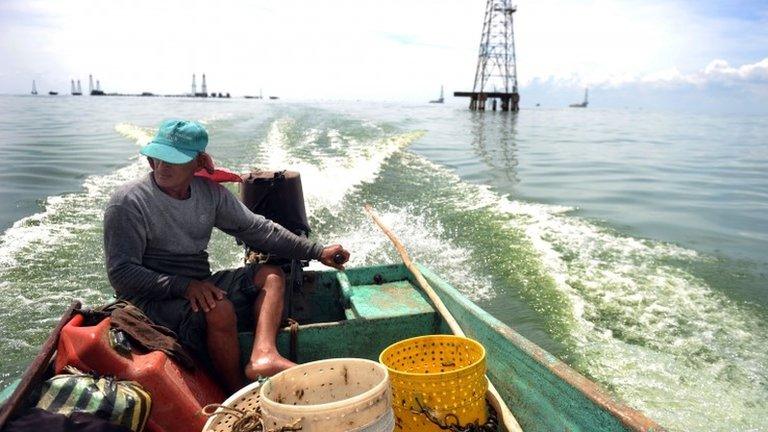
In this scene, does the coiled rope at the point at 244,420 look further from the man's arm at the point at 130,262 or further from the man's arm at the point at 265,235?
the man's arm at the point at 265,235

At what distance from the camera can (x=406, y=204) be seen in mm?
9703

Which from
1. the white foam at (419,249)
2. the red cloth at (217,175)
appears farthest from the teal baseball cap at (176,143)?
the white foam at (419,249)

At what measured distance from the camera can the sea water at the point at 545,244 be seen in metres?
4.46

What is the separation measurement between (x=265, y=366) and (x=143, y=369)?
0.65 metres

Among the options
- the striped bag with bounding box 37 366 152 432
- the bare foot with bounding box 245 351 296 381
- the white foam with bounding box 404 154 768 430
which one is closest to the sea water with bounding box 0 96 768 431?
the white foam with bounding box 404 154 768 430

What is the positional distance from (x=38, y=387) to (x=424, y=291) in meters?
2.71

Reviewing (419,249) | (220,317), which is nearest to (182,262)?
(220,317)

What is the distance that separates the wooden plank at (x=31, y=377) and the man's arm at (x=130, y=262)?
388mm

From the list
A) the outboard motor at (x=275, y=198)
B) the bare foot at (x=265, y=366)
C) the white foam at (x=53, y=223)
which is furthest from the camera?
the white foam at (x=53, y=223)

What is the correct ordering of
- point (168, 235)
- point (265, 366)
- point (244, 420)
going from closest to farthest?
point (244, 420)
point (265, 366)
point (168, 235)

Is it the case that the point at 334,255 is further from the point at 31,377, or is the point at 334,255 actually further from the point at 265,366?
the point at 31,377

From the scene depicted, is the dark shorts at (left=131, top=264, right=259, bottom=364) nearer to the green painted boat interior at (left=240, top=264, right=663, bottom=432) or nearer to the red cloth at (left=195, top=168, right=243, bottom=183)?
the green painted boat interior at (left=240, top=264, right=663, bottom=432)

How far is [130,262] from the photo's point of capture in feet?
9.11

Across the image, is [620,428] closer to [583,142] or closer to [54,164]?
[54,164]
